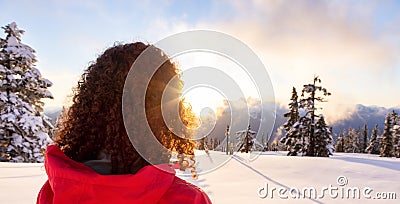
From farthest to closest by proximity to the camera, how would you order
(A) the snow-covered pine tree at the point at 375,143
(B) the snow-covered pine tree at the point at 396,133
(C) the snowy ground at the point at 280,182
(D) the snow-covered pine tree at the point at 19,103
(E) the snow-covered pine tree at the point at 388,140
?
(A) the snow-covered pine tree at the point at 375,143 → (E) the snow-covered pine tree at the point at 388,140 → (B) the snow-covered pine tree at the point at 396,133 → (D) the snow-covered pine tree at the point at 19,103 → (C) the snowy ground at the point at 280,182

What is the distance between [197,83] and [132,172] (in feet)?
2.55

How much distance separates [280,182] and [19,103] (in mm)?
11452

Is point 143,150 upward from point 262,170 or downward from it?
upward

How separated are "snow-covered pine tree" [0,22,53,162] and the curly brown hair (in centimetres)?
1406

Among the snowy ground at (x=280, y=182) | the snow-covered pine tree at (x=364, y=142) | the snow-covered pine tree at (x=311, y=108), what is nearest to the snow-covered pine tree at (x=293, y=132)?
the snow-covered pine tree at (x=311, y=108)

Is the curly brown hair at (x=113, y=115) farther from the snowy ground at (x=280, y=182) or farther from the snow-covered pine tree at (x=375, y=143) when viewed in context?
the snow-covered pine tree at (x=375, y=143)

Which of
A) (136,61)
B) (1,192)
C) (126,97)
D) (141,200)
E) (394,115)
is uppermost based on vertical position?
(394,115)

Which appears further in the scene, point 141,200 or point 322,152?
point 322,152

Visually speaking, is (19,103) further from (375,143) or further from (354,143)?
(354,143)

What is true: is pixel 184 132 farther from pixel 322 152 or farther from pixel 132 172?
pixel 322 152

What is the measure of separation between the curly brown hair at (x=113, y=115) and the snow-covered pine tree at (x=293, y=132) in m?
27.1

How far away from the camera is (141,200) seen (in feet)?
3.36

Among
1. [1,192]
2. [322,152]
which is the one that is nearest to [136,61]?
[1,192]

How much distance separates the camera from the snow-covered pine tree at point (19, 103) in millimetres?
13508
